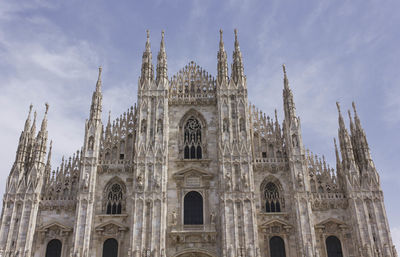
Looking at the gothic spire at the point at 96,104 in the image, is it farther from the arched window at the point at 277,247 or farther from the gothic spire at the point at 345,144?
the gothic spire at the point at 345,144

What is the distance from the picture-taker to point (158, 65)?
3331 cm

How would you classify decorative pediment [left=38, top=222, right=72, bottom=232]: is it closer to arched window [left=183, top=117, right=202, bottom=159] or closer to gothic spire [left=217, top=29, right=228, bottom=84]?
arched window [left=183, top=117, right=202, bottom=159]

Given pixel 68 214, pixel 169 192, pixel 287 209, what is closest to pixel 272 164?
pixel 287 209

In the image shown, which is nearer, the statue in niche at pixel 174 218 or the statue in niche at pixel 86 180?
the statue in niche at pixel 174 218

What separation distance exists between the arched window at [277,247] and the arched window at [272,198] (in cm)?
198

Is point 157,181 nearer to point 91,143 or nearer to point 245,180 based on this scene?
point 91,143

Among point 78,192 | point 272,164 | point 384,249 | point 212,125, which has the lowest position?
point 384,249

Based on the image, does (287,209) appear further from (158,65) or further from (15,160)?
(15,160)

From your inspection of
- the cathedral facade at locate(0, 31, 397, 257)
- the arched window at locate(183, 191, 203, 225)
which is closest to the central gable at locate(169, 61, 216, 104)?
the cathedral facade at locate(0, 31, 397, 257)

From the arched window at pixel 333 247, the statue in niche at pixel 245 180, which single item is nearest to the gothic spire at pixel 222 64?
the statue in niche at pixel 245 180

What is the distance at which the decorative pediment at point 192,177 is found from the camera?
96.1 ft

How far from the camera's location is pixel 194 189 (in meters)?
29.0

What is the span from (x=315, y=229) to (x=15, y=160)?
20.5 meters

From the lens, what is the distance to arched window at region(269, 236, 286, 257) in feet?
A: 89.1
